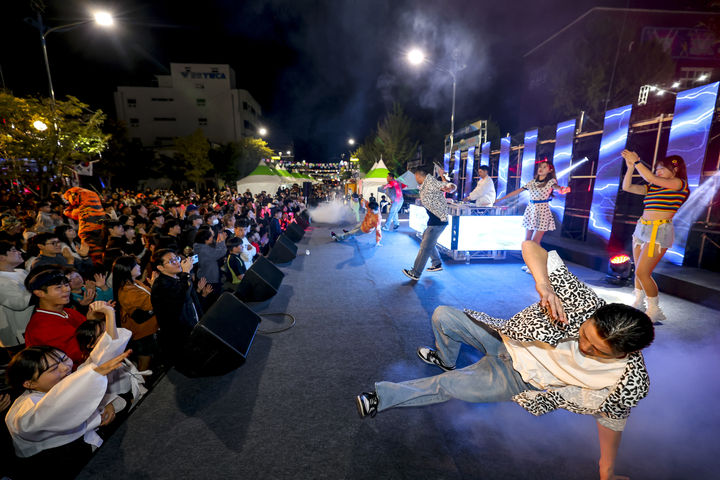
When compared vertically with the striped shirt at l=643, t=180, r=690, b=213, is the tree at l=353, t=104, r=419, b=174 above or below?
above

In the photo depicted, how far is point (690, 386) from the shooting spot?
2.75 metres

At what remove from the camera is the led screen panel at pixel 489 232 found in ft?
22.0

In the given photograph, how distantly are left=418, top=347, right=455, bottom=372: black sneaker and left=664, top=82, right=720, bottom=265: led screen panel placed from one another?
5845 mm

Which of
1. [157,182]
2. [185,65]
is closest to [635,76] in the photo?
[157,182]

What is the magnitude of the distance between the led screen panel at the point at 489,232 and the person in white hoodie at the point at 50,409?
628 cm

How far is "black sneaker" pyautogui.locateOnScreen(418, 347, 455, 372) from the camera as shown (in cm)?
297

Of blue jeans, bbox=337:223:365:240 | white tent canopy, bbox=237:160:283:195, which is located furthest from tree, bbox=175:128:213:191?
blue jeans, bbox=337:223:365:240

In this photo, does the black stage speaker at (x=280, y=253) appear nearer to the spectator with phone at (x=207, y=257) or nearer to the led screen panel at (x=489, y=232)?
the spectator with phone at (x=207, y=257)

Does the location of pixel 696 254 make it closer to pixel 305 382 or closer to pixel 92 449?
pixel 305 382

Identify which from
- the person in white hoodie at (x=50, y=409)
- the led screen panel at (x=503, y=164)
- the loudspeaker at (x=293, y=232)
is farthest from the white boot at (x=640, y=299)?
the led screen panel at (x=503, y=164)

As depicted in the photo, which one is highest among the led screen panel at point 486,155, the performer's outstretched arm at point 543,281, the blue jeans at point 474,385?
the led screen panel at point 486,155

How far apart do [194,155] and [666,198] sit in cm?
4789

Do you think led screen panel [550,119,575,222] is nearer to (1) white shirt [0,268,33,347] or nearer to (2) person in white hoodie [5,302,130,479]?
(2) person in white hoodie [5,302,130,479]

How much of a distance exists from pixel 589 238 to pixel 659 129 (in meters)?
3.00
